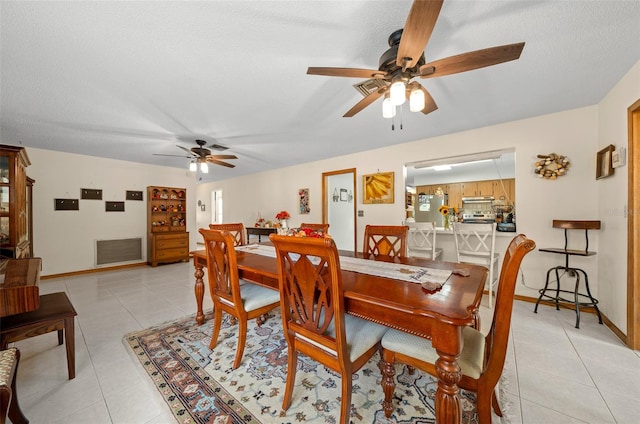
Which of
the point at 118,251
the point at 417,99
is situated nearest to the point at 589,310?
the point at 417,99

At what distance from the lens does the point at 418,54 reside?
4.30 feet

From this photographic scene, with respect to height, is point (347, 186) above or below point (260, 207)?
above

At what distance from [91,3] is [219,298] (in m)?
2.06

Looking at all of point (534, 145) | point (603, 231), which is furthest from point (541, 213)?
point (534, 145)

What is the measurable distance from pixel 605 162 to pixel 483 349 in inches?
105

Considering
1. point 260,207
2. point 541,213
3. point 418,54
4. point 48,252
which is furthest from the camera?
point 260,207

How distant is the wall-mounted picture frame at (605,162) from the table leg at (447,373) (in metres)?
2.81

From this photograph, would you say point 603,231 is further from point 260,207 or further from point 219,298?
point 260,207

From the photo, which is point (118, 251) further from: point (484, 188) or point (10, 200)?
point (484, 188)

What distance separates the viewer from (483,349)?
46.3 inches

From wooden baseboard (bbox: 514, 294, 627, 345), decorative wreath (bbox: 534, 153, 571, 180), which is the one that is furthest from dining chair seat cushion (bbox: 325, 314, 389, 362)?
decorative wreath (bbox: 534, 153, 571, 180)

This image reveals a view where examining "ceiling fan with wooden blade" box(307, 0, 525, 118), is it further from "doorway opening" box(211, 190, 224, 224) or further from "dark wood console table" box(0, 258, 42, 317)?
"doorway opening" box(211, 190, 224, 224)

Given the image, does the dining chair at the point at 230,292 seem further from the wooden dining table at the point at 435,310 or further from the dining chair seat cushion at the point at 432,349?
the dining chair seat cushion at the point at 432,349

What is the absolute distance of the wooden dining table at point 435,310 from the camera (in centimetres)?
96
